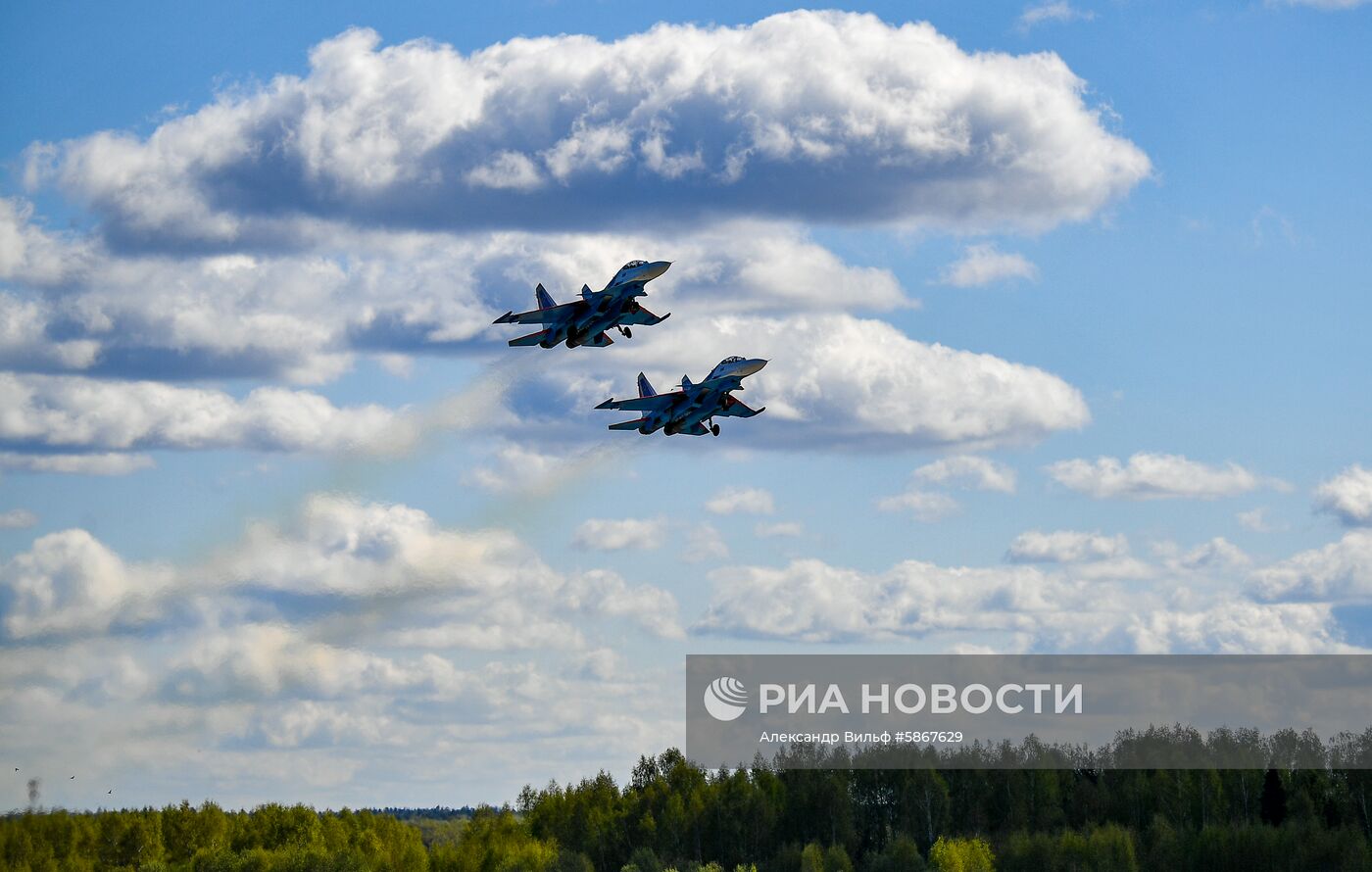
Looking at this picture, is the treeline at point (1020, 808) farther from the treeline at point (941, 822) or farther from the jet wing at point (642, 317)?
the jet wing at point (642, 317)

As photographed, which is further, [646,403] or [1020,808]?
[1020,808]

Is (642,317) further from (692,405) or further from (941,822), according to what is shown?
(941,822)

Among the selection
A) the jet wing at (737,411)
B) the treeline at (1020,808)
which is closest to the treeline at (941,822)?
the treeline at (1020,808)

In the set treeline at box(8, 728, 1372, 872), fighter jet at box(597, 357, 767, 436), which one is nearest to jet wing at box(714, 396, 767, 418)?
fighter jet at box(597, 357, 767, 436)

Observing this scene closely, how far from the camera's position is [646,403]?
114312mm

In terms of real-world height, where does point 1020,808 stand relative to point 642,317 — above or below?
below

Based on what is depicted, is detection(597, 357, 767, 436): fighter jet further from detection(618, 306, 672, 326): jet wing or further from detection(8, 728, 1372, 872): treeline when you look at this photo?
detection(8, 728, 1372, 872): treeline

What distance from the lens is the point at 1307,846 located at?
532 feet

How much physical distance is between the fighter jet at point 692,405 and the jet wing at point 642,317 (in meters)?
4.26

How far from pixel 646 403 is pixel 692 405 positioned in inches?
127

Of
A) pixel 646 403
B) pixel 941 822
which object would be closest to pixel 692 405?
pixel 646 403

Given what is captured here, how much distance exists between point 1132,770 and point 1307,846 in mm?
33739

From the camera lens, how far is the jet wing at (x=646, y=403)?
113m

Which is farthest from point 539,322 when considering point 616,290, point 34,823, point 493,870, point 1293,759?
point 1293,759
